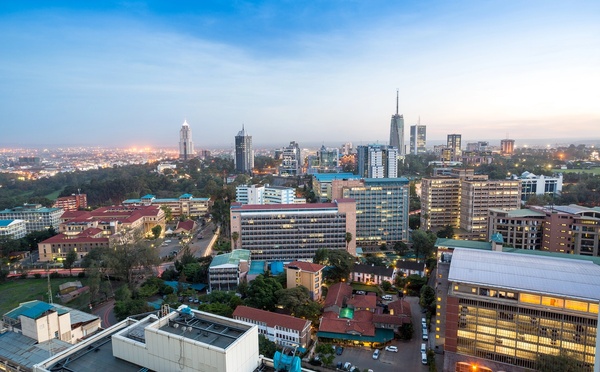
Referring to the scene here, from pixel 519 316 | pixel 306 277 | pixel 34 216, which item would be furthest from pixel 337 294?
pixel 34 216

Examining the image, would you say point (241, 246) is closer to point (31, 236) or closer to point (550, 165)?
point (31, 236)

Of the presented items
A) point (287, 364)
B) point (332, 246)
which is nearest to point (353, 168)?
point (332, 246)

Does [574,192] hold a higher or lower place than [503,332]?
higher

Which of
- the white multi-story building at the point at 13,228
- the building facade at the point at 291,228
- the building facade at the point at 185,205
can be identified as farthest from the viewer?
the building facade at the point at 185,205

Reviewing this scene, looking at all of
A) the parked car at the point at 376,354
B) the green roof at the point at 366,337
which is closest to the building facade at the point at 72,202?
the green roof at the point at 366,337

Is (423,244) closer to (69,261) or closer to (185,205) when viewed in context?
(69,261)

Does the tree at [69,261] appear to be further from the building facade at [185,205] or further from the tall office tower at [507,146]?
the tall office tower at [507,146]
